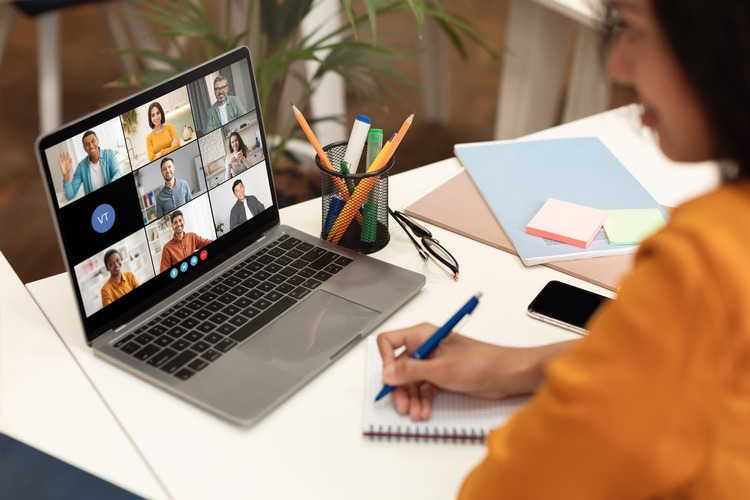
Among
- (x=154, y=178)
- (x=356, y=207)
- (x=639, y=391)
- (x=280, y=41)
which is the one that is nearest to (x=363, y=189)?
(x=356, y=207)

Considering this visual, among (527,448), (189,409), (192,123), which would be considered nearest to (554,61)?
(192,123)

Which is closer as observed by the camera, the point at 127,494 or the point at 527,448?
the point at 527,448

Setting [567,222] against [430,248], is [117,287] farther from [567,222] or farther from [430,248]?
[567,222]

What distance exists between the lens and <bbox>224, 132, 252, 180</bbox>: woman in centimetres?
101

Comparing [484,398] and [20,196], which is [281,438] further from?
[20,196]

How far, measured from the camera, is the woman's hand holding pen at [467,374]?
0.83 m

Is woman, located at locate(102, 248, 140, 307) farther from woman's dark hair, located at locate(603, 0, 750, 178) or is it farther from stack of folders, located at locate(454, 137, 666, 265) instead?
woman's dark hair, located at locate(603, 0, 750, 178)

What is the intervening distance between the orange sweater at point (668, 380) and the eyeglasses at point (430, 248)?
1.70ft

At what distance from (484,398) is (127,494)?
0.57 meters

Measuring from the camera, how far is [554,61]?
8.13 ft

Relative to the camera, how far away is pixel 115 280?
0.91m

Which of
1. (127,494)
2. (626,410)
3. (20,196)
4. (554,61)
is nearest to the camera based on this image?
(626,410)

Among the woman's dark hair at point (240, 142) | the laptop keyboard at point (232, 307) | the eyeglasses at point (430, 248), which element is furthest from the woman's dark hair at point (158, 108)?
the eyeglasses at point (430, 248)

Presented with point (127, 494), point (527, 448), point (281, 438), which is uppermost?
point (527, 448)
